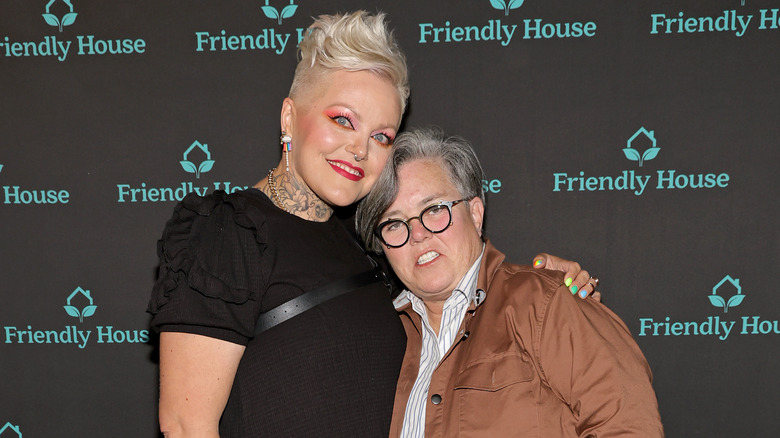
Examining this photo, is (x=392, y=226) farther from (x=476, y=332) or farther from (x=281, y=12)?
(x=281, y=12)

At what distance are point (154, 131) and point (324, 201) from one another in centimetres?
113

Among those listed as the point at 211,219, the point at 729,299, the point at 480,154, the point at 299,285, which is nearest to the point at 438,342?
the point at 299,285

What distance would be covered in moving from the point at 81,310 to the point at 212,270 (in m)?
1.46

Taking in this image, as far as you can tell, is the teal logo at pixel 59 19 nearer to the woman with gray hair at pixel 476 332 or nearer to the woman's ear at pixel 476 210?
the woman with gray hair at pixel 476 332

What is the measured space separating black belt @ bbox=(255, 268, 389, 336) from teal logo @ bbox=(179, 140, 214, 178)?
1.09 m

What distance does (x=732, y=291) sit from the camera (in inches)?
91.8

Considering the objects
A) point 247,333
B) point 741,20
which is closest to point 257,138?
point 247,333

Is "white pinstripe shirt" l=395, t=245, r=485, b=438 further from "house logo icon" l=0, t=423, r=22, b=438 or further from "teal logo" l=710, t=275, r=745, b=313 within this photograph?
"house logo icon" l=0, t=423, r=22, b=438

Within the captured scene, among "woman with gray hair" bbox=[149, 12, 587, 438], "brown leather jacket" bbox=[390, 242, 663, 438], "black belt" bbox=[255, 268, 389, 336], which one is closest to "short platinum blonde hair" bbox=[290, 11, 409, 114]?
"woman with gray hair" bbox=[149, 12, 587, 438]

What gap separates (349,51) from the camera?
158cm

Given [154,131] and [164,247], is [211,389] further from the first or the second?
[154,131]

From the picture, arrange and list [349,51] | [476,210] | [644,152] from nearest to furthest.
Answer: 1. [349,51]
2. [476,210]
3. [644,152]

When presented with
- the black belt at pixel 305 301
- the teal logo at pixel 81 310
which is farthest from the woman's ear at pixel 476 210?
the teal logo at pixel 81 310

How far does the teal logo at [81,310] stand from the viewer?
2.48 metres
